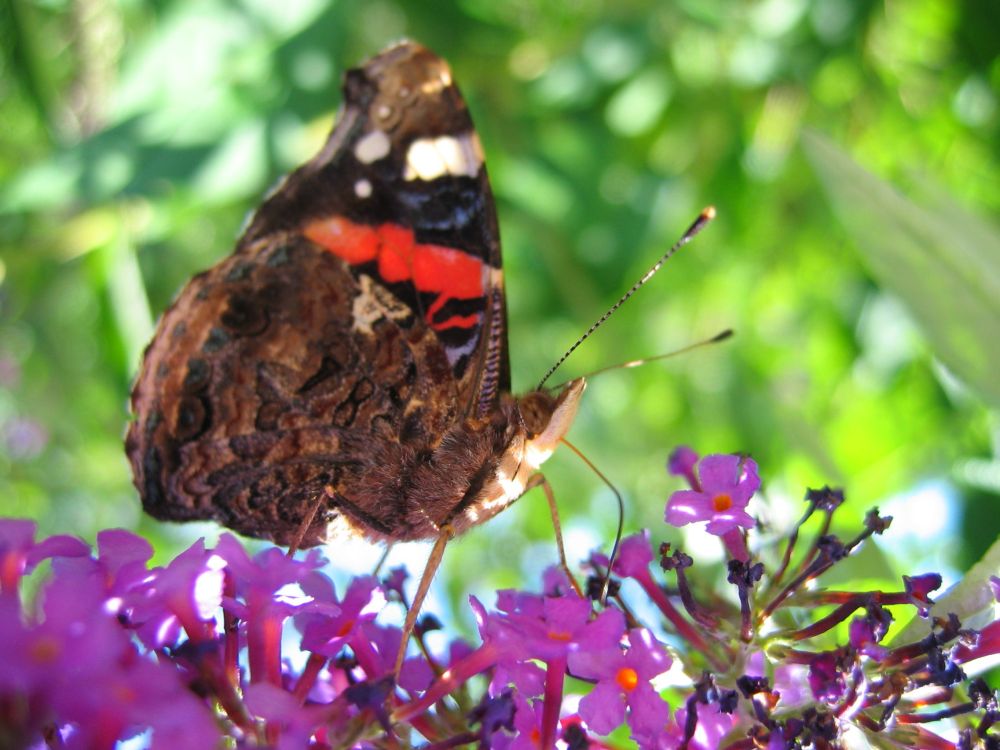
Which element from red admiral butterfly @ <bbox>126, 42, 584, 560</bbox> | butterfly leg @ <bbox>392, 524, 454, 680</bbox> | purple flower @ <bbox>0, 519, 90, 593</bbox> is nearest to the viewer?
purple flower @ <bbox>0, 519, 90, 593</bbox>

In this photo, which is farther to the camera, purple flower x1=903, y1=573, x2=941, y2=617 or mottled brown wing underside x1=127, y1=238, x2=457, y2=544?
mottled brown wing underside x1=127, y1=238, x2=457, y2=544

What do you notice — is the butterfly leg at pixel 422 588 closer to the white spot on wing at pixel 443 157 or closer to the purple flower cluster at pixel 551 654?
the purple flower cluster at pixel 551 654

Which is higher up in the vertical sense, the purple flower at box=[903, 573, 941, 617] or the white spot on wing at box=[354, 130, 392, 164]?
the white spot on wing at box=[354, 130, 392, 164]

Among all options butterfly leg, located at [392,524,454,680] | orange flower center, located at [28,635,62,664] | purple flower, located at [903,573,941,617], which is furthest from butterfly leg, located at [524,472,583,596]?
orange flower center, located at [28,635,62,664]

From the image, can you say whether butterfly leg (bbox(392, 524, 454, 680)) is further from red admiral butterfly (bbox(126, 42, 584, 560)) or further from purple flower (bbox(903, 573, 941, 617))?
purple flower (bbox(903, 573, 941, 617))

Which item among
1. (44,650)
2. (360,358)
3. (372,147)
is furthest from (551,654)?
(372,147)

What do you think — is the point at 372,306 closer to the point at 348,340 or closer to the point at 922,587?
the point at 348,340
